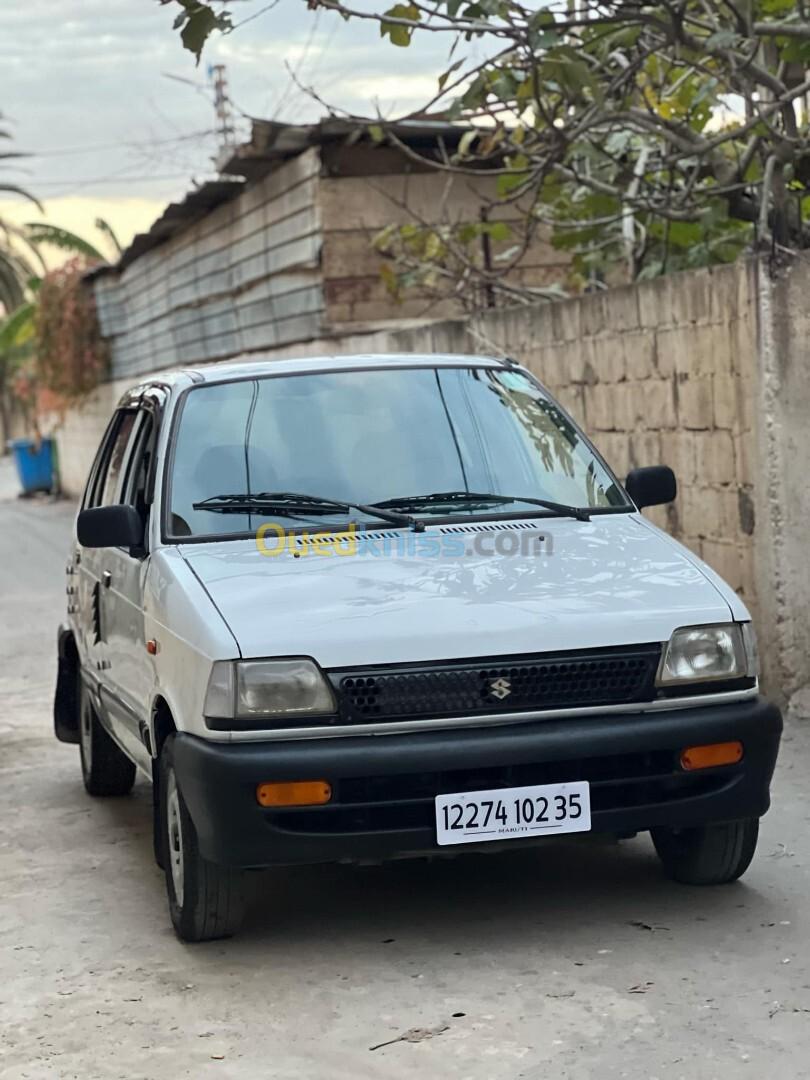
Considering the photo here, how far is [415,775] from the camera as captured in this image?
15.7 feet

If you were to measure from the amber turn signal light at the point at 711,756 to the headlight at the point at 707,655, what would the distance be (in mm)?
191

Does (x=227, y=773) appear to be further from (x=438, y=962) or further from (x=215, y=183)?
(x=215, y=183)

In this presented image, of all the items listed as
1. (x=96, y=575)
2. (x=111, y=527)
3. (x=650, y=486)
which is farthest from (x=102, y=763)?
(x=650, y=486)

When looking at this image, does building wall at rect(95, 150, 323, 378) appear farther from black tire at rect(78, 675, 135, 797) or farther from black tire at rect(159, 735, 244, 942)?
black tire at rect(159, 735, 244, 942)

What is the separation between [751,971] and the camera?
4.66 m

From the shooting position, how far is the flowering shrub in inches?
1260

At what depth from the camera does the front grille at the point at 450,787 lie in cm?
479

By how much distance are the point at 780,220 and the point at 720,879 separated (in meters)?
4.07

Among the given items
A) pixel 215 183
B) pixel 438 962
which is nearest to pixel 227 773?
pixel 438 962

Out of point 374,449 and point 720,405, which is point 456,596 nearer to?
point 374,449

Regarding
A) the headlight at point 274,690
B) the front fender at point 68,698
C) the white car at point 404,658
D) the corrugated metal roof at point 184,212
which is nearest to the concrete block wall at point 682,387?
the white car at point 404,658

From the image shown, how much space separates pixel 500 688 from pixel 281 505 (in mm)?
1202

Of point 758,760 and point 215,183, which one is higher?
point 215,183

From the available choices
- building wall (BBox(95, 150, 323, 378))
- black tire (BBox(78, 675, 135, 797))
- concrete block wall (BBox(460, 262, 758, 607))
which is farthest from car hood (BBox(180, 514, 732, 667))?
building wall (BBox(95, 150, 323, 378))
